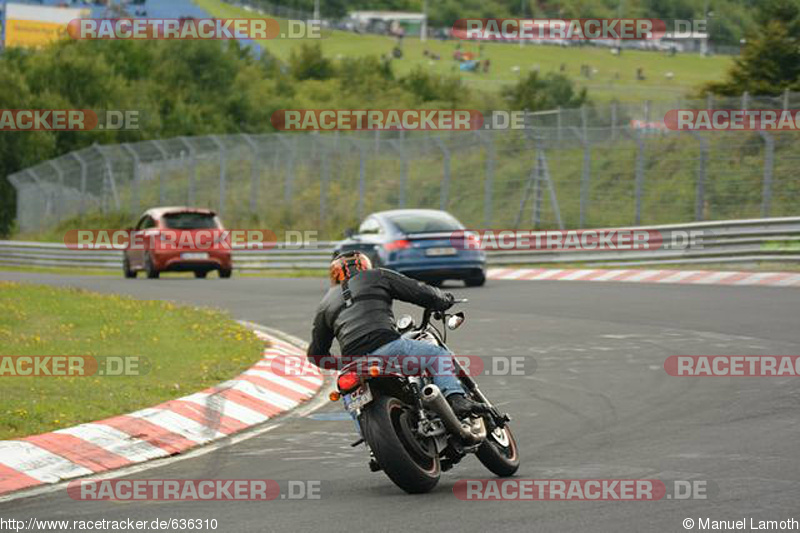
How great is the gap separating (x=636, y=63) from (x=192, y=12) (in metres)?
40.8

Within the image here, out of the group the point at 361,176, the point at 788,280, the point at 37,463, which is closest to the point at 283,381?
the point at 37,463

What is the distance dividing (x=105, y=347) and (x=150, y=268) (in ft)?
50.5

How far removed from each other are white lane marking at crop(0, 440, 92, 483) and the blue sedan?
13.7 m

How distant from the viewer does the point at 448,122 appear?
72.0 meters

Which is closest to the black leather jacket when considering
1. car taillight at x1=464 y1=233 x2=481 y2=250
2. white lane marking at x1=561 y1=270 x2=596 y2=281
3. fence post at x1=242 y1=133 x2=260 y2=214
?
car taillight at x1=464 y1=233 x2=481 y2=250

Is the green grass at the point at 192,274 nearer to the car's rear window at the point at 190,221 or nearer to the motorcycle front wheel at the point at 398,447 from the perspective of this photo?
the car's rear window at the point at 190,221

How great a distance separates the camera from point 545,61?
125812 mm

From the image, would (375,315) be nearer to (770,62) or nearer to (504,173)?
(504,173)

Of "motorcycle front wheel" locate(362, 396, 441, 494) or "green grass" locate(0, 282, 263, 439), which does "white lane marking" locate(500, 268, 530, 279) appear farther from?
"motorcycle front wheel" locate(362, 396, 441, 494)

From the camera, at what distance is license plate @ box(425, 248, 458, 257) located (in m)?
22.8

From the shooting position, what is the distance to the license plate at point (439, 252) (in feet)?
74.8

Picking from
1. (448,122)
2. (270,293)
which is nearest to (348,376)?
(270,293)

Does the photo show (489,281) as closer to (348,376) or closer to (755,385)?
(755,385)

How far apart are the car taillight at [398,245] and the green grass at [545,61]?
74014 mm
